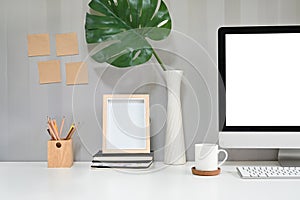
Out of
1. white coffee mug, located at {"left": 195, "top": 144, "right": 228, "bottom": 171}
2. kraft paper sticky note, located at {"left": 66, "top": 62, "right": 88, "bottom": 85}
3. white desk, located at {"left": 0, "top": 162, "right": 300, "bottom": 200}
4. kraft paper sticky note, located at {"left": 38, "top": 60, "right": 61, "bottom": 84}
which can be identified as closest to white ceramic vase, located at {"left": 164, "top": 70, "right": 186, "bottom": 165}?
white desk, located at {"left": 0, "top": 162, "right": 300, "bottom": 200}

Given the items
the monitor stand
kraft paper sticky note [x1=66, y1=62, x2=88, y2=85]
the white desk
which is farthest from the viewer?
kraft paper sticky note [x1=66, y1=62, x2=88, y2=85]

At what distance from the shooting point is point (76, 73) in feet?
5.51

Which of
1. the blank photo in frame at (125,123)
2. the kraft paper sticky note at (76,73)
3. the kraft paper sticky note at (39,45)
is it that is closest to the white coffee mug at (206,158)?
the blank photo in frame at (125,123)

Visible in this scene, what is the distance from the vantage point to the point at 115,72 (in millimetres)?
1671

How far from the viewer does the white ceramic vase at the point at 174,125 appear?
5.16ft

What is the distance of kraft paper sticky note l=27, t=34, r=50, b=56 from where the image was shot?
1679mm

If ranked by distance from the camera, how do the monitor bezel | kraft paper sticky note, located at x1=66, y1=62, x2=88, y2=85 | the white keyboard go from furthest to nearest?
kraft paper sticky note, located at x1=66, y1=62, x2=88, y2=85
the monitor bezel
the white keyboard

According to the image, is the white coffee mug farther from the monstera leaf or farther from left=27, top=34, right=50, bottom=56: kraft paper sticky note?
left=27, top=34, right=50, bottom=56: kraft paper sticky note

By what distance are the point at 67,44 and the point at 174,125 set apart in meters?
0.50

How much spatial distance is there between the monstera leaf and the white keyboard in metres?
0.52

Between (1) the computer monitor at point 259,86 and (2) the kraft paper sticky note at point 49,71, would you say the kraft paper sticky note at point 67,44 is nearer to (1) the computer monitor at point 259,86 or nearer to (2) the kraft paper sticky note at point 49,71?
(2) the kraft paper sticky note at point 49,71

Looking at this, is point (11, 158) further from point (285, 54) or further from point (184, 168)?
point (285, 54)

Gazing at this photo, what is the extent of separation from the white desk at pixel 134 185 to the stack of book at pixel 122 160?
26mm

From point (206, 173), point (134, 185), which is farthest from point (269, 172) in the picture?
point (134, 185)
